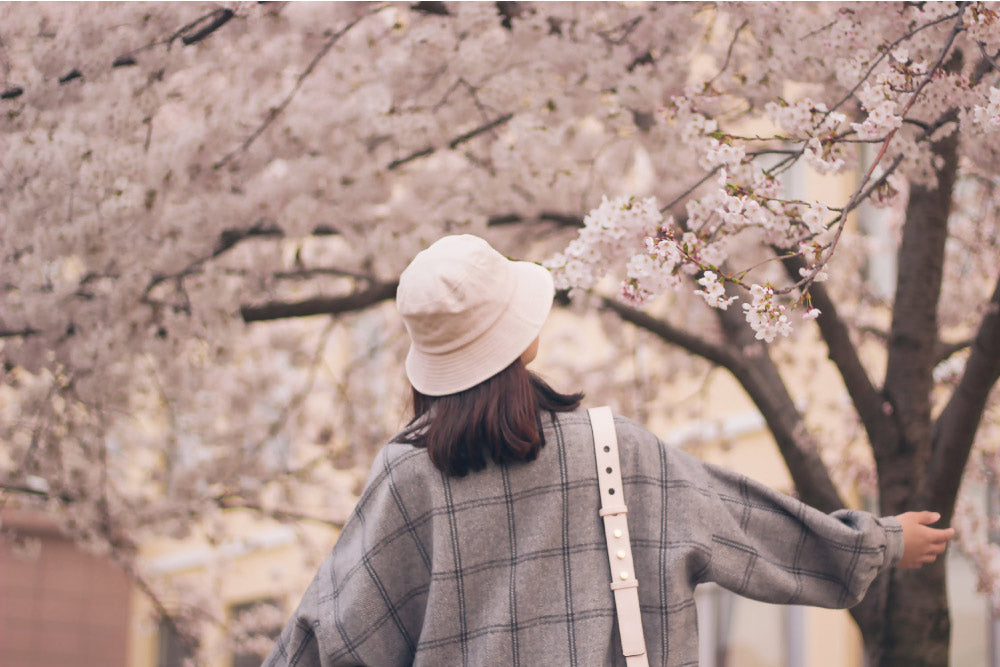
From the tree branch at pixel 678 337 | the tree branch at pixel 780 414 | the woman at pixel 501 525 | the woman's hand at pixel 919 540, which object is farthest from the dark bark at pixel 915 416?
the woman at pixel 501 525

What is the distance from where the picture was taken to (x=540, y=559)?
201cm

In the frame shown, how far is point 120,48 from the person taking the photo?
11.8ft

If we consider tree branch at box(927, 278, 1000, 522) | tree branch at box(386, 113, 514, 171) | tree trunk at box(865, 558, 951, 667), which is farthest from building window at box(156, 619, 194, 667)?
tree branch at box(927, 278, 1000, 522)

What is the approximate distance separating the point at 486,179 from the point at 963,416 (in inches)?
79.2

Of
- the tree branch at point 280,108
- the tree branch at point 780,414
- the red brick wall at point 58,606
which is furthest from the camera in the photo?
the red brick wall at point 58,606

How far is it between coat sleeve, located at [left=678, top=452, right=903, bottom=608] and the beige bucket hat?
40 centimetres

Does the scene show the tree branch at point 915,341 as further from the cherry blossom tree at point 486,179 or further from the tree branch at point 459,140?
the tree branch at point 459,140

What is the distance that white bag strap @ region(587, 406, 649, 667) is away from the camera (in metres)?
1.95

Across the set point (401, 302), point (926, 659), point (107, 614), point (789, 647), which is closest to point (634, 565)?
point (401, 302)

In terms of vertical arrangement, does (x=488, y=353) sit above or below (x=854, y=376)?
below

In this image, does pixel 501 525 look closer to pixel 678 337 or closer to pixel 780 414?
pixel 780 414

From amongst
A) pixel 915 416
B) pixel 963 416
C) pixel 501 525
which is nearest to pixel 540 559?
pixel 501 525

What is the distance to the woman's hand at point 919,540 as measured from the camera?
7.46ft

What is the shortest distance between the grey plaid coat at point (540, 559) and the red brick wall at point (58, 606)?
11166 mm
